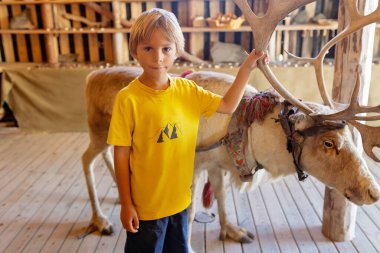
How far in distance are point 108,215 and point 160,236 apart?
1554mm

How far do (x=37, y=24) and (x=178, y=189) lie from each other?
5061 millimetres

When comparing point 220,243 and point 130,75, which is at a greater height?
point 130,75

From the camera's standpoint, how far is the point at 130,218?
161 cm

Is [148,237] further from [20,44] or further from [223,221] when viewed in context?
[20,44]

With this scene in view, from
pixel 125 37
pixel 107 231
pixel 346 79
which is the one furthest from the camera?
pixel 125 37

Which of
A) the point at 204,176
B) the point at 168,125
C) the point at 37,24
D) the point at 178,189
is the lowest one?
the point at 204,176

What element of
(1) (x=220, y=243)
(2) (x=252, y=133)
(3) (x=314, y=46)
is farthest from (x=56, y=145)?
(3) (x=314, y=46)

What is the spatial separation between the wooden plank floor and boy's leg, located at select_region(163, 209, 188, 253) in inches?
35.1

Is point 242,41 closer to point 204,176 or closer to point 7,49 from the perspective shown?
point 204,176

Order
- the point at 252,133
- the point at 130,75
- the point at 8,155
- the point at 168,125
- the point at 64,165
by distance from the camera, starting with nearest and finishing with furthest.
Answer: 1. the point at 168,125
2. the point at 252,133
3. the point at 130,75
4. the point at 64,165
5. the point at 8,155

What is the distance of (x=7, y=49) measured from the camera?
232 inches

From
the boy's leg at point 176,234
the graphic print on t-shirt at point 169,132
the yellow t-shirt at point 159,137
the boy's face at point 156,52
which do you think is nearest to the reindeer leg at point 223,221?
the boy's leg at point 176,234

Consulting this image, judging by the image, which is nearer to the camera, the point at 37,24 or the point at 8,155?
the point at 8,155

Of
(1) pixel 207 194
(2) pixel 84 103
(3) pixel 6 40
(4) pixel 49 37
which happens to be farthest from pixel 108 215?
(3) pixel 6 40
